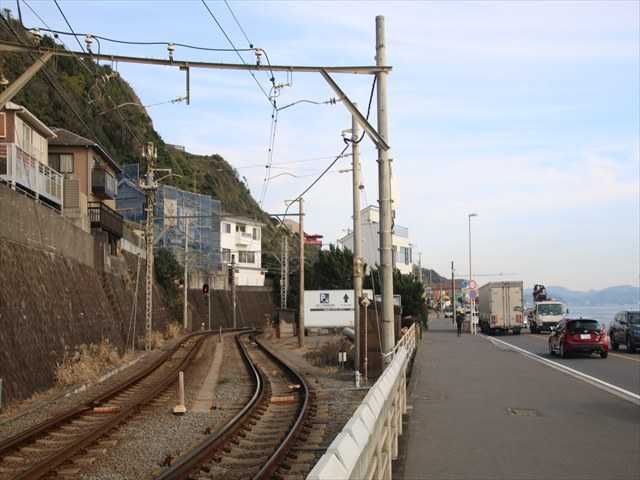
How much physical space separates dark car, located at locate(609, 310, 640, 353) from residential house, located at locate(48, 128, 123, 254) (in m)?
25.3

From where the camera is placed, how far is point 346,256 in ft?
187

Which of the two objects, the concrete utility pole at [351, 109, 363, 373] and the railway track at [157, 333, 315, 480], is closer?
the railway track at [157, 333, 315, 480]

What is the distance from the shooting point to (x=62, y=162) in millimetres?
42500

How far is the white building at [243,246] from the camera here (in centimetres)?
9250

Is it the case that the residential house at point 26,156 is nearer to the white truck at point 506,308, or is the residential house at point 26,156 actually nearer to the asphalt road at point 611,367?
the asphalt road at point 611,367

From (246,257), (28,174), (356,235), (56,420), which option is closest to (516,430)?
(56,420)

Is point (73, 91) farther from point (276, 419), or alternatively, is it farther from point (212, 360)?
point (276, 419)

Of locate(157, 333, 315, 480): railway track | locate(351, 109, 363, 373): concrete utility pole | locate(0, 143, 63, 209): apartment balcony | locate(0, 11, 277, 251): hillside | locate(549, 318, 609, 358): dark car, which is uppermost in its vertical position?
locate(0, 11, 277, 251): hillside

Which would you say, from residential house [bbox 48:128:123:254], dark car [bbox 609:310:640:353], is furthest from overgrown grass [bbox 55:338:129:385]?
dark car [bbox 609:310:640:353]

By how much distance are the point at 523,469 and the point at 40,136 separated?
33209 mm

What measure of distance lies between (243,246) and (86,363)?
73.3 metres

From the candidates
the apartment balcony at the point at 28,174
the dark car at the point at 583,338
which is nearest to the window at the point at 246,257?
the apartment balcony at the point at 28,174

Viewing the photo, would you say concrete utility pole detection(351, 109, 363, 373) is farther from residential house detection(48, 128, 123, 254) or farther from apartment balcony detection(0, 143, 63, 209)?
residential house detection(48, 128, 123, 254)

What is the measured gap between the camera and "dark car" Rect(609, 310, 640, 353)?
32844 mm
